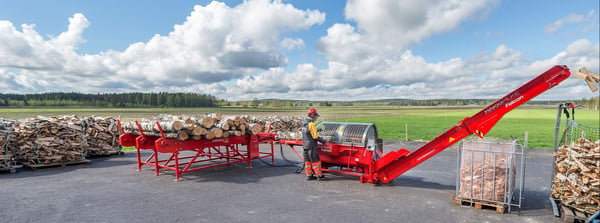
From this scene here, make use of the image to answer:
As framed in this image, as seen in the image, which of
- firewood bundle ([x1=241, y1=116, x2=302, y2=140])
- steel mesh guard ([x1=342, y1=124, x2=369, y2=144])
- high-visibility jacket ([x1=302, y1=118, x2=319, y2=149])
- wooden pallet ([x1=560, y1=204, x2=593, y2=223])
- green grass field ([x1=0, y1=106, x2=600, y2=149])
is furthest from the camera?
green grass field ([x1=0, y1=106, x2=600, y2=149])

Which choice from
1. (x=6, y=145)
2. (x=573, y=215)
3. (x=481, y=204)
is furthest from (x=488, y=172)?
(x=6, y=145)

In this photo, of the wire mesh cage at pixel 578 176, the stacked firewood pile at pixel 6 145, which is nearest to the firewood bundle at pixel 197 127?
the stacked firewood pile at pixel 6 145

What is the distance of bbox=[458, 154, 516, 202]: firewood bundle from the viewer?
219 inches

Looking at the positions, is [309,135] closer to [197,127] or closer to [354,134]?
[354,134]

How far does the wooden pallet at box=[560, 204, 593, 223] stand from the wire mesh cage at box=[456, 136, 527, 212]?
0.65 meters

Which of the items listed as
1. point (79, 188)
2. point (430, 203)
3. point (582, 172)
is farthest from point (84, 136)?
point (582, 172)

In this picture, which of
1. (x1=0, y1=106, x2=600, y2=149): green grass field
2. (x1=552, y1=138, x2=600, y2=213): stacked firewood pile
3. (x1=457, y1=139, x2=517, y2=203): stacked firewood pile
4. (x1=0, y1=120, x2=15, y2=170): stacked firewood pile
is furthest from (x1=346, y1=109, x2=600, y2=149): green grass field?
(x1=0, y1=120, x2=15, y2=170): stacked firewood pile

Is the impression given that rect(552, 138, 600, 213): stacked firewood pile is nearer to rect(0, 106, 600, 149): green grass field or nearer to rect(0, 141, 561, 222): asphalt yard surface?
rect(0, 141, 561, 222): asphalt yard surface

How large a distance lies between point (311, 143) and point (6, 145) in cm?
973

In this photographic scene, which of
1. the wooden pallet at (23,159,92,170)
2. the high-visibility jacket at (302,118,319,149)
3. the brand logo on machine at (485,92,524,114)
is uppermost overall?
the brand logo on machine at (485,92,524,114)

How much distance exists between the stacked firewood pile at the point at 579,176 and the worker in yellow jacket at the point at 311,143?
4.97 m

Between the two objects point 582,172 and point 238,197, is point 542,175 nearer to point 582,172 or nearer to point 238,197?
point 582,172

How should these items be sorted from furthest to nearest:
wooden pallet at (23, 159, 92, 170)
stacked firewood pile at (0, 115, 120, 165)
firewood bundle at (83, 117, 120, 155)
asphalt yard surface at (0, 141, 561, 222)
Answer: firewood bundle at (83, 117, 120, 155) < stacked firewood pile at (0, 115, 120, 165) < wooden pallet at (23, 159, 92, 170) < asphalt yard surface at (0, 141, 561, 222)

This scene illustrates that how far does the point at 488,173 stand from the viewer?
567 centimetres
